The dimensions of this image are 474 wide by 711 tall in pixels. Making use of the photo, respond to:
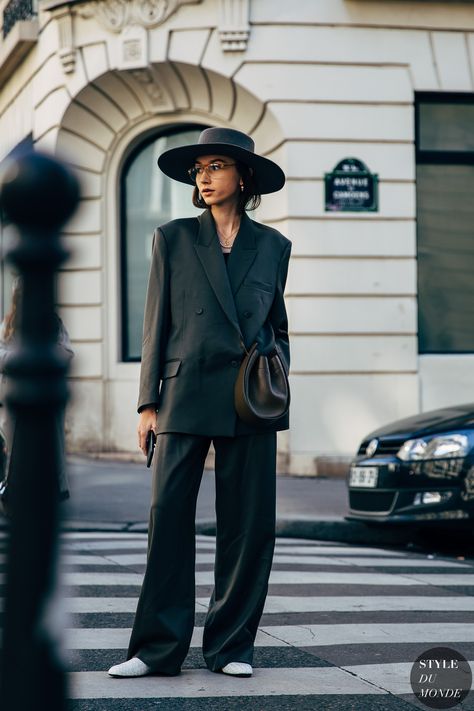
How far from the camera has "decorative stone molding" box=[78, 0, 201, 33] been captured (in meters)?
13.5

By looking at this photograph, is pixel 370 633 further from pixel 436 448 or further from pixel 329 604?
pixel 436 448

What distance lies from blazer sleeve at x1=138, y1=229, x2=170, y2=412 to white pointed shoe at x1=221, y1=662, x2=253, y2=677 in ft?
3.11

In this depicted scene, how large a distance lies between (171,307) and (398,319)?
8956 mm

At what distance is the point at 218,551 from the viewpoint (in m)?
4.65

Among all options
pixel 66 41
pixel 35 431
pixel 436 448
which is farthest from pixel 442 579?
pixel 66 41

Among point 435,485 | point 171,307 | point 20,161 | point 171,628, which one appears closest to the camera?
point 20,161

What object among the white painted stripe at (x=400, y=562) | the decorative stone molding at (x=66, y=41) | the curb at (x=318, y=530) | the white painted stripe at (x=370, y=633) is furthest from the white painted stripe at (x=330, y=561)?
the decorative stone molding at (x=66, y=41)

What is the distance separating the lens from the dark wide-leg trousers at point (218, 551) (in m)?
4.45

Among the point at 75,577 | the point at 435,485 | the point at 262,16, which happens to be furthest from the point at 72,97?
the point at 75,577

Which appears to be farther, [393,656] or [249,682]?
[393,656]

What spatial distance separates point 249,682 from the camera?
444cm

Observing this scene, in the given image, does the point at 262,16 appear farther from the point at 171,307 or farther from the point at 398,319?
the point at 171,307

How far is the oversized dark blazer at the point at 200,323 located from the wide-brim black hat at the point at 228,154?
255mm

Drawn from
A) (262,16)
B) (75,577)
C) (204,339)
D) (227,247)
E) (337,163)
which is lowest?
(75,577)
